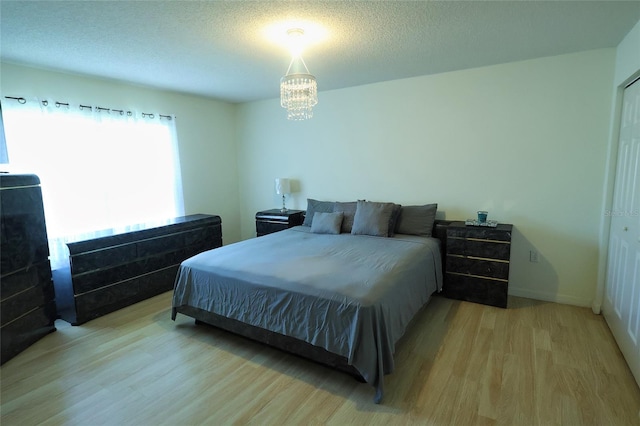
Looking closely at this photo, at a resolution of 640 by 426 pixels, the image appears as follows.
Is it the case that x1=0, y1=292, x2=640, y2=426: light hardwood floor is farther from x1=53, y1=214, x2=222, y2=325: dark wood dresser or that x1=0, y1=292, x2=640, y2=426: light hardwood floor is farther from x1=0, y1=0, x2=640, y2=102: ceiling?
x1=0, y1=0, x2=640, y2=102: ceiling

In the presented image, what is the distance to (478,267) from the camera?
10.6 ft

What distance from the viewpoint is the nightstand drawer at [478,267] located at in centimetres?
312

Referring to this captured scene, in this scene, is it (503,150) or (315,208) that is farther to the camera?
(315,208)

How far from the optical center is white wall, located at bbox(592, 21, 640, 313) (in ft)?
8.38

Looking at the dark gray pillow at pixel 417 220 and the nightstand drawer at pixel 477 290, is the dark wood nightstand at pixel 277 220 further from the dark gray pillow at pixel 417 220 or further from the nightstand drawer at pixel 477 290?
the nightstand drawer at pixel 477 290

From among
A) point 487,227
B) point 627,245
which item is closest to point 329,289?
point 487,227

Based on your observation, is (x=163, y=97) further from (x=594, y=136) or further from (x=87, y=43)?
(x=594, y=136)

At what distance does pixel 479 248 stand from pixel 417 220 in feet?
2.34

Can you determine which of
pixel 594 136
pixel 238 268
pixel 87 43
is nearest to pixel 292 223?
pixel 238 268

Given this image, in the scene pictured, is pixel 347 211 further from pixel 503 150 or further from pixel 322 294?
pixel 322 294

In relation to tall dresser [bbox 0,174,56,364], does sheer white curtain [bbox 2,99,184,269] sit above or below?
above

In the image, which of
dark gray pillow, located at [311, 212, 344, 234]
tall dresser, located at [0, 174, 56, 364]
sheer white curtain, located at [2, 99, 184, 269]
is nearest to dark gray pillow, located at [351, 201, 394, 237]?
dark gray pillow, located at [311, 212, 344, 234]

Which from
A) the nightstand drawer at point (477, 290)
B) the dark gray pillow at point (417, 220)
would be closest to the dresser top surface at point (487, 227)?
the dark gray pillow at point (417, 220)

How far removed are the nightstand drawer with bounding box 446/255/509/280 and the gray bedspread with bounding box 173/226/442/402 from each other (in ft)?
0.57
